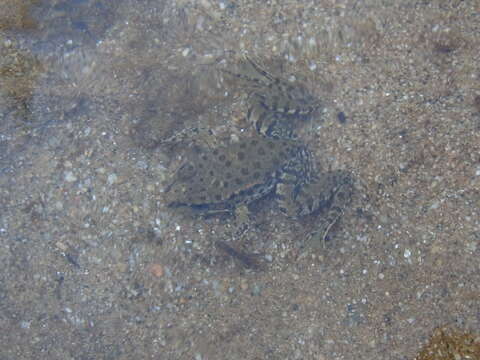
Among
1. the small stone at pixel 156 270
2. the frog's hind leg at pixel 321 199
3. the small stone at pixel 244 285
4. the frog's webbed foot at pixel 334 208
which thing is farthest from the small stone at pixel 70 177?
the frog's webbed foot at pixel 334 208

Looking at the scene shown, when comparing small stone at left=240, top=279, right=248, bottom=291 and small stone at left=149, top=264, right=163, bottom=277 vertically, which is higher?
small stone at left=240, top=279, right=248, bottom=291

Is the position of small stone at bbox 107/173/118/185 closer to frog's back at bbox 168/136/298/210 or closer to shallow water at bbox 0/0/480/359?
shallow water at bbox 0/0/480/359

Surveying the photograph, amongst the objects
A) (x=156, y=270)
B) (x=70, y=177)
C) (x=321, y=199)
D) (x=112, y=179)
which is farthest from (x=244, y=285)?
(x=70, y=177)

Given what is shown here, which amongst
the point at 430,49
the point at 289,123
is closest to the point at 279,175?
the point at 289,123

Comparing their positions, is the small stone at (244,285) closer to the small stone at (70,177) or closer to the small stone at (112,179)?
the small stone at (112,179)

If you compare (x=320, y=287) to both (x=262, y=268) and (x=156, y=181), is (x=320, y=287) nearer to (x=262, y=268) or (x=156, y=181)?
(x=262, y=268)

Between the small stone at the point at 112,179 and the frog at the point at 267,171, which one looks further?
the small stone at the point at 112,179

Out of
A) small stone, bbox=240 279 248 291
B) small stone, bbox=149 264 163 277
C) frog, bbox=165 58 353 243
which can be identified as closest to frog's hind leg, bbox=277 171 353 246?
frog, bbox=165 58 353 243

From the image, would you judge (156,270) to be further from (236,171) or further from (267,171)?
(267,171)
